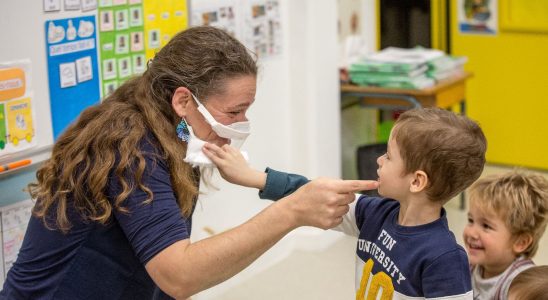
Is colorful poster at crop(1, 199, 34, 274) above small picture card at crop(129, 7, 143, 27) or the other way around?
the other way around

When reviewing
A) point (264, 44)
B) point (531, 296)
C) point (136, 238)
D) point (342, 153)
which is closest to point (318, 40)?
point (264, 44)

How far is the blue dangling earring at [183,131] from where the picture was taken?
1.94 meters

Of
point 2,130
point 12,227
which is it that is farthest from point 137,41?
point 12,227

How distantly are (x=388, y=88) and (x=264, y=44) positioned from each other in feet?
2.65

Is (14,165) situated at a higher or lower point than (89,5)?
lower

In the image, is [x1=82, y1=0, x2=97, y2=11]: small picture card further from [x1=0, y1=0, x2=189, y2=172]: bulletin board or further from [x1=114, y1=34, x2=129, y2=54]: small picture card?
[x1=114, y1=34, x2=129, y2=54]: small picture card

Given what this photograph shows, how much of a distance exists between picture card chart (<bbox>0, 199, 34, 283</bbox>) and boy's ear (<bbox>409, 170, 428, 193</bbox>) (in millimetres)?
1404

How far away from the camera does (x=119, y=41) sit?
3010 mm

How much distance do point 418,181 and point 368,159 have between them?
274 centimetres

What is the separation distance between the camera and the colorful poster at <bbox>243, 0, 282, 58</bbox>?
12.3 feet

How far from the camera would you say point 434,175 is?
6.10ft

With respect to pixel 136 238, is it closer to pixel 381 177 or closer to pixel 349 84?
pixel 381 177

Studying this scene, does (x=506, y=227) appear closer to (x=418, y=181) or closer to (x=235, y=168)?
(x=418, y=181)

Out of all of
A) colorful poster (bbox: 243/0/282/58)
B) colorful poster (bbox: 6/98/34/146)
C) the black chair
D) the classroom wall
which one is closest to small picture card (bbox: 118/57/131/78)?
colorful poster (bbox: 6/98/34/146)
